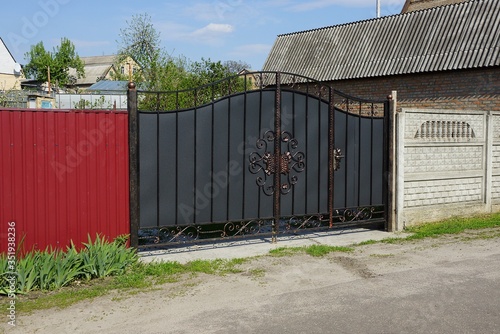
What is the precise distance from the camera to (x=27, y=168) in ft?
20.6

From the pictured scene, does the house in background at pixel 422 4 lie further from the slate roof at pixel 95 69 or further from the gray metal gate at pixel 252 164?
the slate roof at pixel 95 69

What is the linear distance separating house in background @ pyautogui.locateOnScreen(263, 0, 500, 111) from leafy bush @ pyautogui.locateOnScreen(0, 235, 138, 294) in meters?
11.9

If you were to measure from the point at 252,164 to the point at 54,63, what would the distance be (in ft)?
211

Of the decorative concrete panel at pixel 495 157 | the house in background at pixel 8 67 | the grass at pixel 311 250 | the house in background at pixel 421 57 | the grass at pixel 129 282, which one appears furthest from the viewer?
the house in background at pixel 8 67

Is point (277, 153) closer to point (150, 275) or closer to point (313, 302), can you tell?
A: point (150, 275)

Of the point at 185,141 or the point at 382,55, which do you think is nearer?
the point at 185,141

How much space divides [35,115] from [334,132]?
4.39 metres

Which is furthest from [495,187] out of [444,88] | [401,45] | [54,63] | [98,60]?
[98,60]

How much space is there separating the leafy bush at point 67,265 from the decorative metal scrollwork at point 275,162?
217 cm

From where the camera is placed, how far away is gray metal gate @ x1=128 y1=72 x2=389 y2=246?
7059 millimetres

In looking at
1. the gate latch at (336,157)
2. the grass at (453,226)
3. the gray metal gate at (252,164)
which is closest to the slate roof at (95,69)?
the grass at (453,226)

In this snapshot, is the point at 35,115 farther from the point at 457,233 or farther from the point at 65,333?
the point at 457,233

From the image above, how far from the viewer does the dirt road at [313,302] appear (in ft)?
16.0

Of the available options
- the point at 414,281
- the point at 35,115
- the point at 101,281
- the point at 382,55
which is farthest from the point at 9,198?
the point at 382,55
